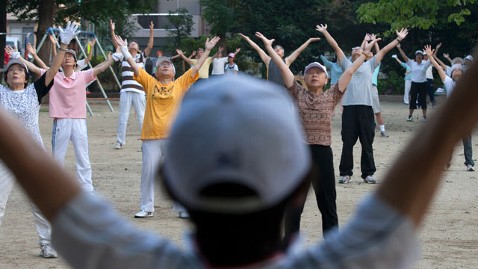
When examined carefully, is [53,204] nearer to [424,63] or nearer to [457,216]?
[457,216]

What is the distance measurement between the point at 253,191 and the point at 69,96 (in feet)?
31.9

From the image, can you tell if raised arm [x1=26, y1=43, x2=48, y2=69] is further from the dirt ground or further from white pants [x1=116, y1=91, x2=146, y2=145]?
white pants [x1=116, y1=91, x2=146, y2=145]

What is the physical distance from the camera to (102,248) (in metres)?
1.71

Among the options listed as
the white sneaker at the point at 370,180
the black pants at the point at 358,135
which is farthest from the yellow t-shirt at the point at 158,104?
the white sneaker at the point at 370,180

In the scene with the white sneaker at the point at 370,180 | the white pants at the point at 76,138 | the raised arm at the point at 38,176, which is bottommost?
the white sneaker at the point at 370,180

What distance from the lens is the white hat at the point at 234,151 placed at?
1.52 m

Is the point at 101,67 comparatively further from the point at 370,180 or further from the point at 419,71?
the point at 419,71

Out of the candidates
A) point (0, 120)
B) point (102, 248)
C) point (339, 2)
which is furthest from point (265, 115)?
point (339, 2)

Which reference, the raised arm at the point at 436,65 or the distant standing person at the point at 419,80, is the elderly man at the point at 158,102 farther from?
the distant standing person at the point at 419,80

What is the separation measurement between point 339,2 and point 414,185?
47.8 meters

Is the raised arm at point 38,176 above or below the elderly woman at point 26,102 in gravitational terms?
above

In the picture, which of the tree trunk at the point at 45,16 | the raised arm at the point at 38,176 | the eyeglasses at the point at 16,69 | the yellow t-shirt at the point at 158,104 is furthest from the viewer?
the tree trunk at the point at 45,16

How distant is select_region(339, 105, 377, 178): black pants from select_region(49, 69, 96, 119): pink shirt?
467 centimetres

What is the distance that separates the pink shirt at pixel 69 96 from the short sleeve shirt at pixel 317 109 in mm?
2715
